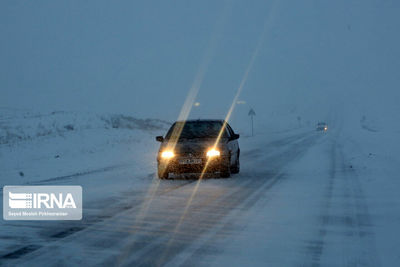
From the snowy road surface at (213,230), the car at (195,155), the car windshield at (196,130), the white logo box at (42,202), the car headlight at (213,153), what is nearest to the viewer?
the snowy road surface at (213,230)

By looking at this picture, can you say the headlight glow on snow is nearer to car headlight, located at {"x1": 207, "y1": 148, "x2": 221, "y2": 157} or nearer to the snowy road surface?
car headlight, located at {"x1": 207, "y1": 148, "x2": 221, "y2": 157}

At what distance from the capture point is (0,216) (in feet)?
24.7

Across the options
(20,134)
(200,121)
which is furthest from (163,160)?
(20,134)

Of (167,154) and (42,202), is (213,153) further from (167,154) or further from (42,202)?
(42,202)

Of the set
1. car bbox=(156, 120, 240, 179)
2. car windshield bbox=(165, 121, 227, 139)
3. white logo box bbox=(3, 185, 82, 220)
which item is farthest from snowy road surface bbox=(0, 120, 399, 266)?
car windshield bbox=(165, 121, 227, 139)

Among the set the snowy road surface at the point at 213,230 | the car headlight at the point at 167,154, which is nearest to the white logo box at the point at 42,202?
the snowy road surface at the point at 213,230

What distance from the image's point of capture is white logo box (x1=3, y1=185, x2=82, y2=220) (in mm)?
7559

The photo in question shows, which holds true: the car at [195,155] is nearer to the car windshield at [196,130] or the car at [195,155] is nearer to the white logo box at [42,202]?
the car windshield at [196,130]

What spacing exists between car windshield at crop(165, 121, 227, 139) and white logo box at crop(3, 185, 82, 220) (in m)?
3.89

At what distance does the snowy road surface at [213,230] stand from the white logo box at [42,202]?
12.0 inches

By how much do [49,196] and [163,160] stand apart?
396cm

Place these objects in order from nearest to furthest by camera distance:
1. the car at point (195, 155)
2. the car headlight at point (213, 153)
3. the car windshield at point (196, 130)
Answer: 1. the car at point (195, 155)
2. the car headlight at point (213, 153)
3. the car windshield at point (196, 130)

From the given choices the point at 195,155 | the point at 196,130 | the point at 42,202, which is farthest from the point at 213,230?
the point at 196,130

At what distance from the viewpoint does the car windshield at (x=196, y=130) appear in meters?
14.0
